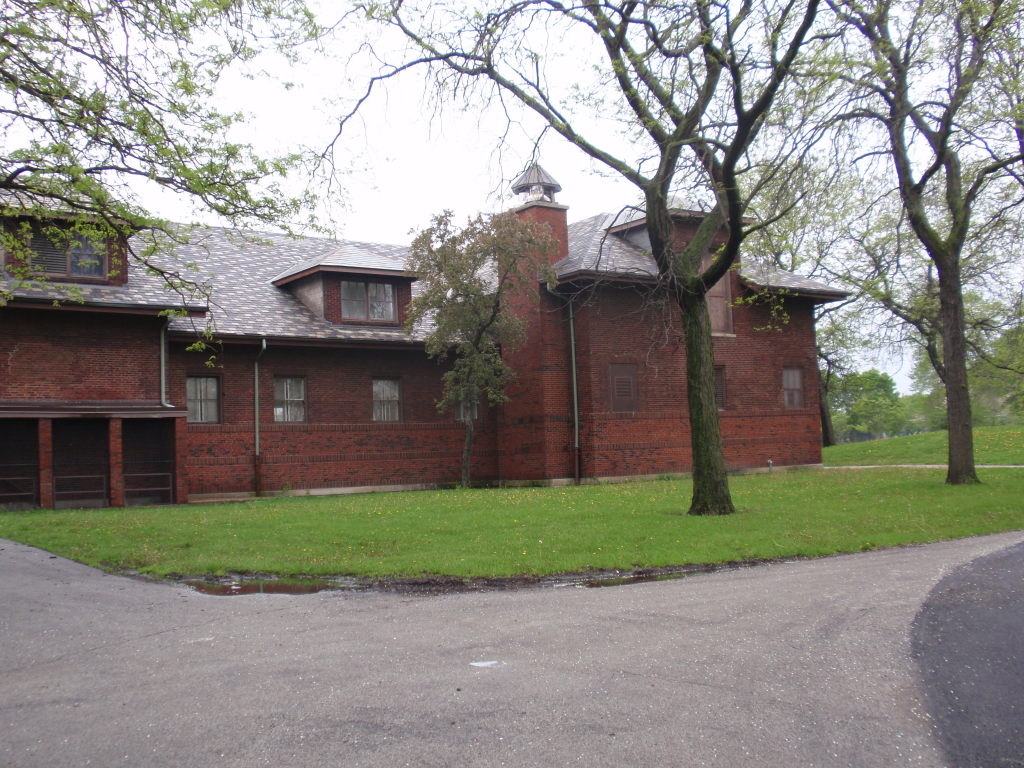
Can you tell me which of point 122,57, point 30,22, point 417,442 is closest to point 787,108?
point 122,57

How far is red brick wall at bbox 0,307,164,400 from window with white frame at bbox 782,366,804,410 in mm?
19593

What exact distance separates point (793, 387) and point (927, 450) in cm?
897

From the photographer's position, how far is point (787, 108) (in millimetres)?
14750

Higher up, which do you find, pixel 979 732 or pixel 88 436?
pixel 88 436

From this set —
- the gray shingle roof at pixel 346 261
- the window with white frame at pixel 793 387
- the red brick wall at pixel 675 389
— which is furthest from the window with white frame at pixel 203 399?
the window with white frame at pixel 793 387

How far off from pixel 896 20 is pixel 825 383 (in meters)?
35.7

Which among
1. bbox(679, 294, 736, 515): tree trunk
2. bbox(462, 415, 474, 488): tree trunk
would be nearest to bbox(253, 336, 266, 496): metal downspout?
bbox(462, 415, 474, 488): tree trunk

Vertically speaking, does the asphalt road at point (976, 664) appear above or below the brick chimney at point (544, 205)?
below

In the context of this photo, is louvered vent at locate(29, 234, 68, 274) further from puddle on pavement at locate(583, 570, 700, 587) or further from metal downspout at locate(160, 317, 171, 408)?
puddle on pavement at locate(583, 570, 700, 587)

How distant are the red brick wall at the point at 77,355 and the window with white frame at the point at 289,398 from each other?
325 cm

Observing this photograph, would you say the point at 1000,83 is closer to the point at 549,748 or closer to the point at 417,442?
the point at 417,442

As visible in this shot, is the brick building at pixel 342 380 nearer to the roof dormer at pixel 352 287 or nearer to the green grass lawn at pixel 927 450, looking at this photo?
the roof dormer at pixel 352 287

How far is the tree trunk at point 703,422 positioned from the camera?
606 inches

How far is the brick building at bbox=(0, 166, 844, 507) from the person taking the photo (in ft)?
66.4
